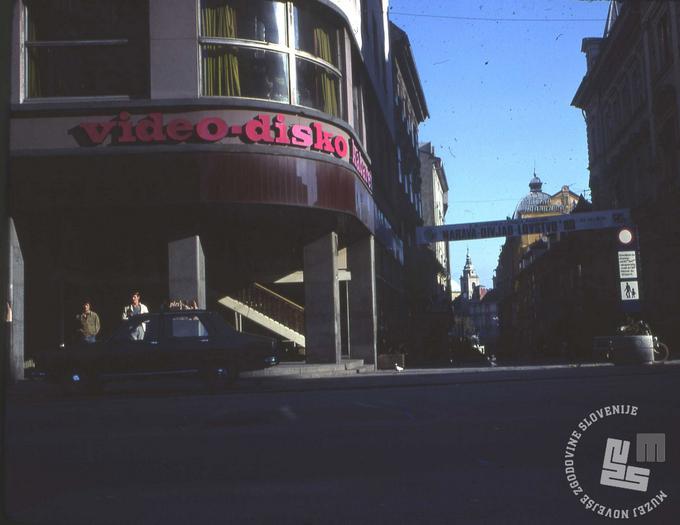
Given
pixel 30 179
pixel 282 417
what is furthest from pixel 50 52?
pixel 282 417

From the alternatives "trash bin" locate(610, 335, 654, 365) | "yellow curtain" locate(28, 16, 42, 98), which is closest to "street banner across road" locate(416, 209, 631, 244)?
"trash bin" locate(610, 335, 654, 365)

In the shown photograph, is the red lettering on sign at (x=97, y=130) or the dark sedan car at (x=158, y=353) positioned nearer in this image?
the dark sedan car at (x=158, y=353)

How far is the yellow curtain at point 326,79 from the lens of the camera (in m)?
21.1

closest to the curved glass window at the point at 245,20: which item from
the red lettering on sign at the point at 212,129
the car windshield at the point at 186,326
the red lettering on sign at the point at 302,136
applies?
the red lettering on sign at the point at 212,129

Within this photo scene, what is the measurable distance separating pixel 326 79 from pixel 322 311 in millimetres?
6047

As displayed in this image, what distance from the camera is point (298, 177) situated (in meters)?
19.5

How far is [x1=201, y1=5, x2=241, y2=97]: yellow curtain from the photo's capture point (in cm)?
1884

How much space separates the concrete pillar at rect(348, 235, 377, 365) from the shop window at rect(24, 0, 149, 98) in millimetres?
9094

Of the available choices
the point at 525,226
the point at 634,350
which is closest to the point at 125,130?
the point at 634,350

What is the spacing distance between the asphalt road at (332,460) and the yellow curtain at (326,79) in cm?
1131

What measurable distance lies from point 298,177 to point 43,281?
8159 millimetres

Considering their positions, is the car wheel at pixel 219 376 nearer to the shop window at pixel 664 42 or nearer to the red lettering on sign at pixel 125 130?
the red lettering on sign at pixel 125 130

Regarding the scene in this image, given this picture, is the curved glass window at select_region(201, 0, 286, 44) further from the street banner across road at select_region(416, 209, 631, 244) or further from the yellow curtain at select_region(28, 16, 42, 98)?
the street banner across road at select_region(416, 209, 631, 244)

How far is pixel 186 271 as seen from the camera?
19.0m
